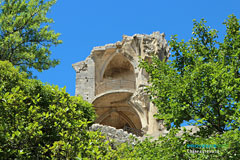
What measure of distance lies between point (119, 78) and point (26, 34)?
11.0m

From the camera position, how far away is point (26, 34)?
23.5 metres

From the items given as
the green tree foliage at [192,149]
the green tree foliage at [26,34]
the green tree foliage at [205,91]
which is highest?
the green tree foliage at [26,34]

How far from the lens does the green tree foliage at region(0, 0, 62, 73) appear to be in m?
22.2

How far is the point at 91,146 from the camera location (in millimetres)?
11195

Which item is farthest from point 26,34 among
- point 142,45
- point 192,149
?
point 192,149

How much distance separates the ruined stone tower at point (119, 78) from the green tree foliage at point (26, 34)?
7.28 meters


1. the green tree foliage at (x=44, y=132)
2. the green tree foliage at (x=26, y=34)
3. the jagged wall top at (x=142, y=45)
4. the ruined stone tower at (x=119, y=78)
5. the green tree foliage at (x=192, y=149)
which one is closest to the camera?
the green tree foliage at (x=44, y=132)

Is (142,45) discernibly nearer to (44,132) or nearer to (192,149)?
(192,149)

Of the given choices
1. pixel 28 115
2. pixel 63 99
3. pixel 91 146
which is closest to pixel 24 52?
pixel 63 99

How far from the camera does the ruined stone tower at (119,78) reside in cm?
2958

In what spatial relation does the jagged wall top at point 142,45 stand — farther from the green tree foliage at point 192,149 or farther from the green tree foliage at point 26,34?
the green tree foliage at point 192,149

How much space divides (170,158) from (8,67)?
746 cm

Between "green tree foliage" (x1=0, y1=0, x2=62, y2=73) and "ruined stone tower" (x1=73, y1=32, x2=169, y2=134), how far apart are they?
7276 millimetres

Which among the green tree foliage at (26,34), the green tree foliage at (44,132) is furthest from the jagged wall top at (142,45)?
the green tree foliage at (44,132)
